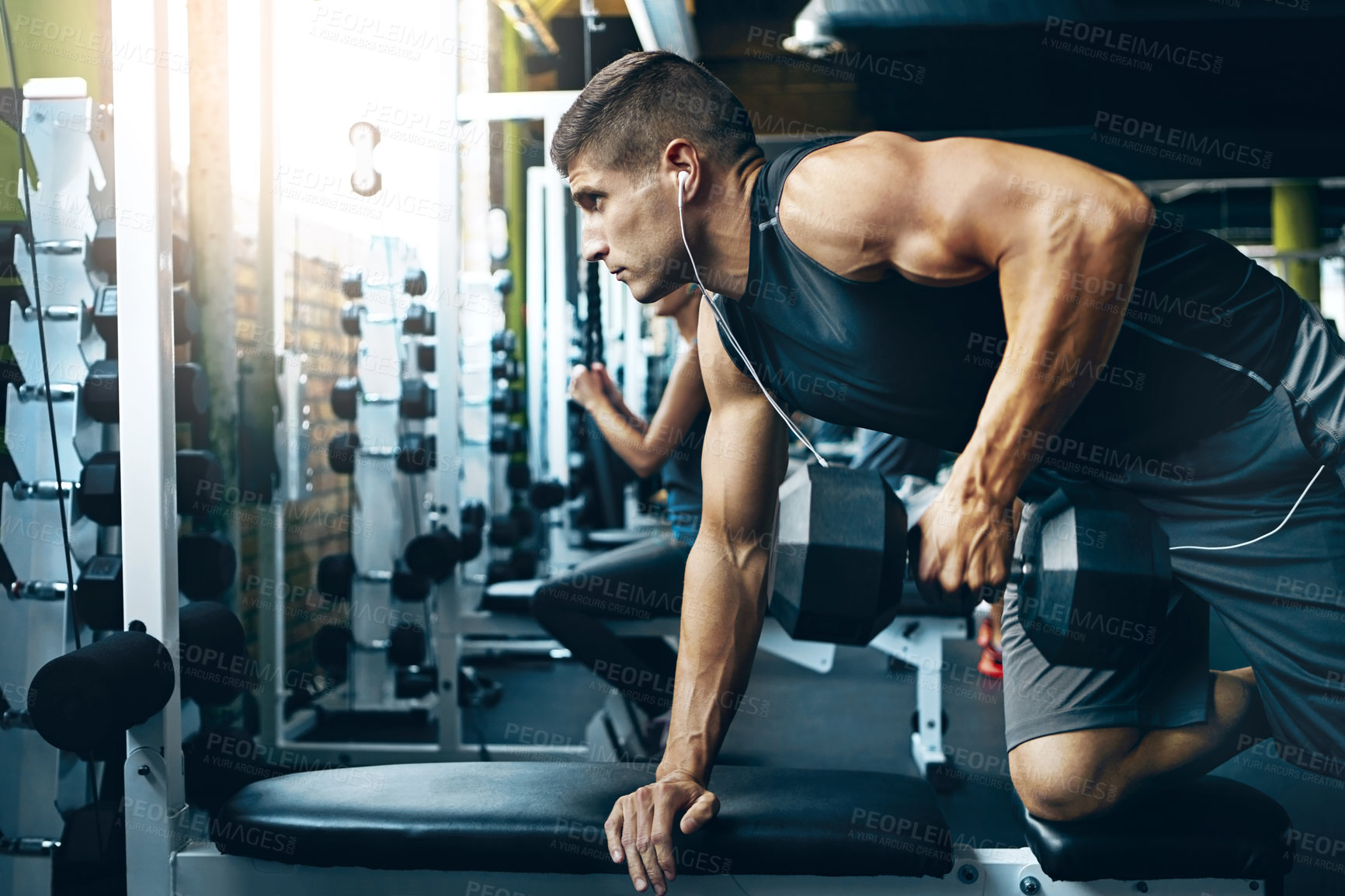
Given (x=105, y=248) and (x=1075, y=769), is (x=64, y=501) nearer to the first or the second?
(x=105, y=248)

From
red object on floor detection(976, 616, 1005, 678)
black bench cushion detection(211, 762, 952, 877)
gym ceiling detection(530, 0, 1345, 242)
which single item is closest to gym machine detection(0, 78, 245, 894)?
black bench cushion detection(211, 762, 952, 877)

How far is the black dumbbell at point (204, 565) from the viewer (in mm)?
1707

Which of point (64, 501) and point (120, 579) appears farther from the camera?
point (64, 501)

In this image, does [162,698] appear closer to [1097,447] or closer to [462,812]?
[462,812]

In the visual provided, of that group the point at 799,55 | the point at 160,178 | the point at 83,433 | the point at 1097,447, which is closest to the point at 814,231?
the point at 1097,447

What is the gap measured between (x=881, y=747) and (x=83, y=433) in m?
2.34

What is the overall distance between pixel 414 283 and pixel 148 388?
208cm

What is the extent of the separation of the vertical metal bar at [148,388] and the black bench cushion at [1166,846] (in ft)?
3.33

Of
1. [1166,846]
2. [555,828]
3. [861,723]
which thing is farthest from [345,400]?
[1166,846]

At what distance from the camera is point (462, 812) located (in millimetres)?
1159

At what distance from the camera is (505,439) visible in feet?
13.8

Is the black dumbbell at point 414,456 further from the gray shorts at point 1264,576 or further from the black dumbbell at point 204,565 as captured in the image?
the gray shorts at point 1264,576

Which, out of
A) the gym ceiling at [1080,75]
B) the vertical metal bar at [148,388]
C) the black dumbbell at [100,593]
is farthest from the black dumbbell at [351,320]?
the gym ceiling at [1080,75]

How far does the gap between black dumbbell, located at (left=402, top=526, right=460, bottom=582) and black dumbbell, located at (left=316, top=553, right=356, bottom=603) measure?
10.2 inches
